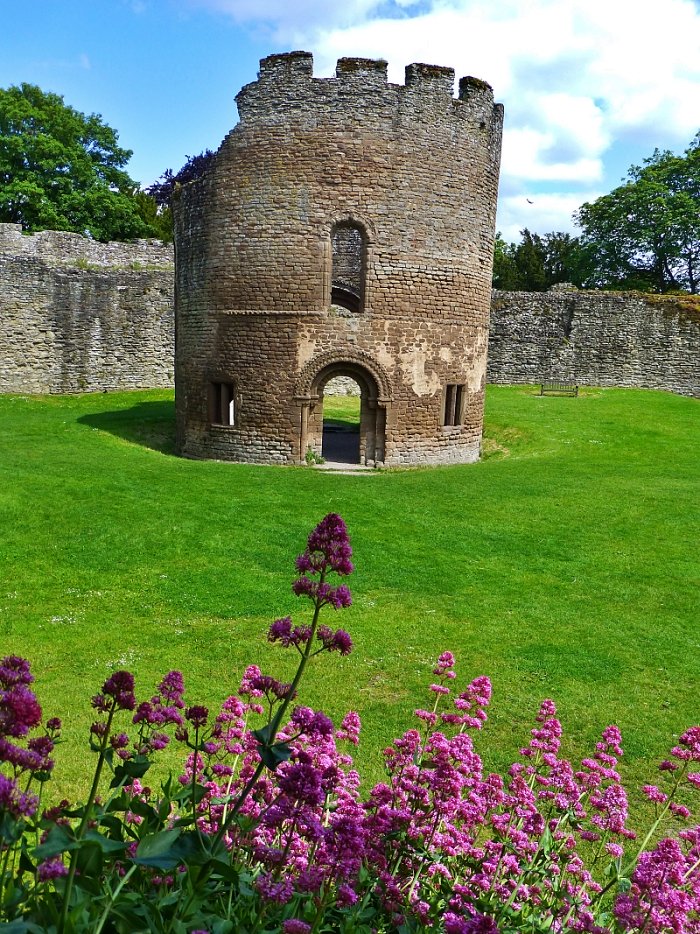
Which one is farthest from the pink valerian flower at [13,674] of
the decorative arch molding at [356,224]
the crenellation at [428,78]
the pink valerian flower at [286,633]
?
the crenellation at [428,78]

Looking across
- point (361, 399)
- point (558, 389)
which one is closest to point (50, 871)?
point (361, 399)

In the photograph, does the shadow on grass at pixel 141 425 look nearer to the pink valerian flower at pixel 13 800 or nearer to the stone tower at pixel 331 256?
the stone tower at pixel 331 256

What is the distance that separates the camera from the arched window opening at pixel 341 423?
17.6 metres

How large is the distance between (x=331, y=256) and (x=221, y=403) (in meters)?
4.11

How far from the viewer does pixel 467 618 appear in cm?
776

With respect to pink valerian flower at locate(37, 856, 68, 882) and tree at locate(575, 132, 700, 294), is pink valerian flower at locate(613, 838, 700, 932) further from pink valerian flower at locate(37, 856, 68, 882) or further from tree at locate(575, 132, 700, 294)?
tree at locate(575, 132, 700, 294)

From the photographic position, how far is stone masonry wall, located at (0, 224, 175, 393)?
82.2 ft

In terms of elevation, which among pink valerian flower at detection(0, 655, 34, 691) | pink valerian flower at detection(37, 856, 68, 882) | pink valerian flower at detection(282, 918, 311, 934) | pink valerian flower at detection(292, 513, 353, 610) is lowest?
pink valerian flower at detection(282, 918, 311, 934)

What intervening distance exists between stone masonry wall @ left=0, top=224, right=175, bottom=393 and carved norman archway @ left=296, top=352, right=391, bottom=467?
45.8 feet

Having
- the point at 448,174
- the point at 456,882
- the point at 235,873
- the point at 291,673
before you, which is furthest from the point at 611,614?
the point at 448,174

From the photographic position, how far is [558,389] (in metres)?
29.3

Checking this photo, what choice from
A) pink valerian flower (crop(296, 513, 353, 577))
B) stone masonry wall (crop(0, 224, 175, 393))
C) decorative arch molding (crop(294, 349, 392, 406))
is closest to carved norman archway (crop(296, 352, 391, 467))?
decorative arch molding (crop(294, 349, 392, 406))

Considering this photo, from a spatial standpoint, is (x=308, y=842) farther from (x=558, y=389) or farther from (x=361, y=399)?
(x=558, y=389)

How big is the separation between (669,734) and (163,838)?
478 centimetres
